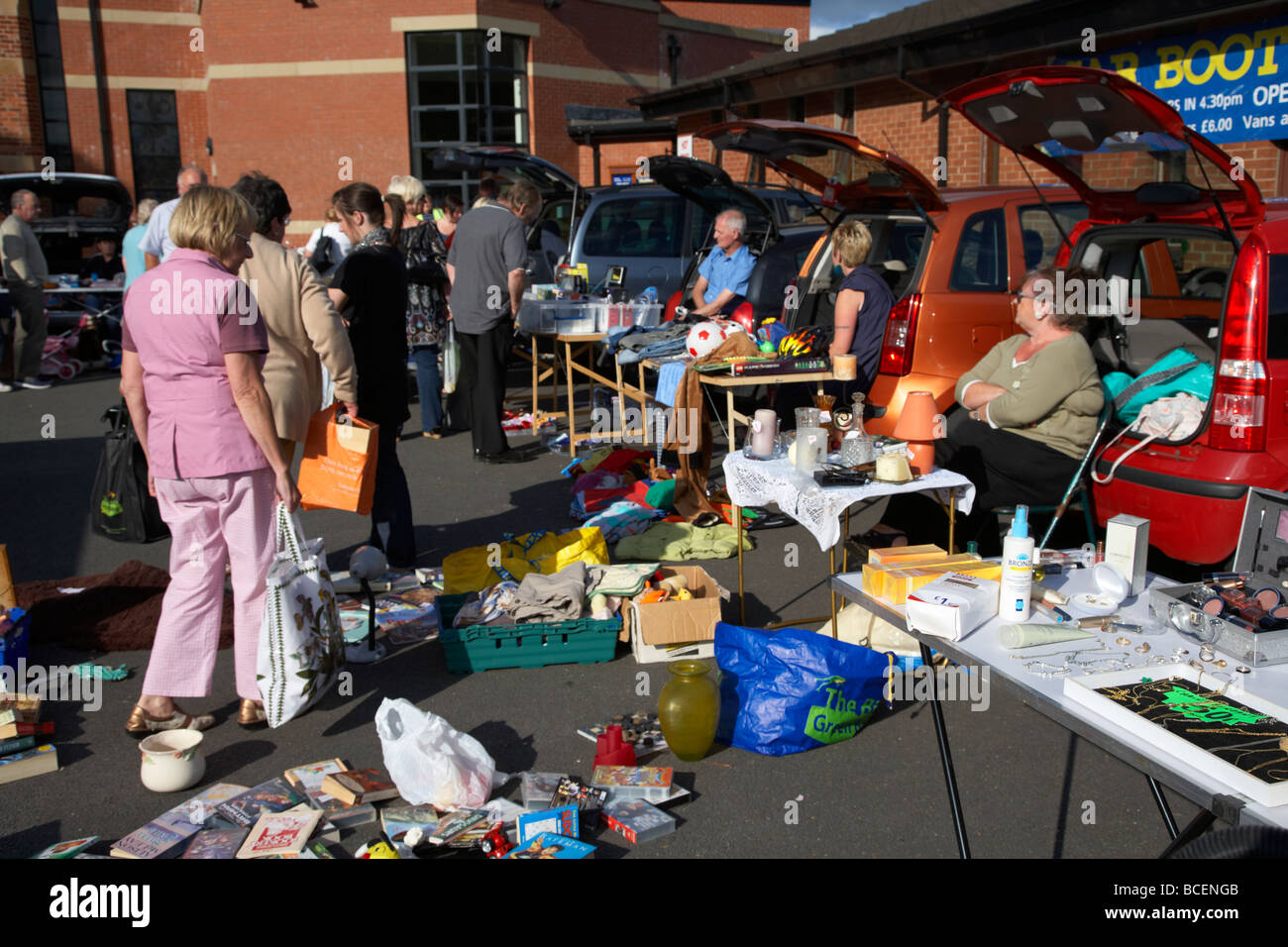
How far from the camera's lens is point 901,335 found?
674 cm

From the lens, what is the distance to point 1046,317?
17.7 ft

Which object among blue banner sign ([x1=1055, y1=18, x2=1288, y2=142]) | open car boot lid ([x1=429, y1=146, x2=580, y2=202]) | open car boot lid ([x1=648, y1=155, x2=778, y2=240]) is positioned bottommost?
open car boot lid ([x1=648, y1=155, x2=778, y2=240])

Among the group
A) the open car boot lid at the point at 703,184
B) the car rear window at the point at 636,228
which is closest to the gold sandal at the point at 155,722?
the open car boot lid at the point at 703,184

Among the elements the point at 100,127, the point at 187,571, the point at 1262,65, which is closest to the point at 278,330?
the point at 187,571

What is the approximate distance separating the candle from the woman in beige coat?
200cm

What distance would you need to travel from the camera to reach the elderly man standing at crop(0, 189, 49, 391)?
12969 mm

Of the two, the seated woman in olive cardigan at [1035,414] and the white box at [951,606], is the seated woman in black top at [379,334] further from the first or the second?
the white box at [951,606]

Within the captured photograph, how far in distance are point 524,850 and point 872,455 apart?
8.30 ft

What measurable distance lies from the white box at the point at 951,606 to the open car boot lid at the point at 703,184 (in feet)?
23.6

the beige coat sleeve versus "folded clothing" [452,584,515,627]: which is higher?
the beige coat sleeve

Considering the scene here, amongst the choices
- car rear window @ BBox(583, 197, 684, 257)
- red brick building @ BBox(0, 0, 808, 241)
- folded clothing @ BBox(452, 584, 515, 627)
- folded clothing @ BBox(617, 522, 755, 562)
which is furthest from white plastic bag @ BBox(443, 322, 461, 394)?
red brick building @ BBox(0, 0, 808, 241)

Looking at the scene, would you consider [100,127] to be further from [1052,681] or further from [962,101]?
[1052,681]

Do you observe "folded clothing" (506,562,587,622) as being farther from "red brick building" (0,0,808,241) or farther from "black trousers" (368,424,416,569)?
"red brick building" (0,0,808,241)

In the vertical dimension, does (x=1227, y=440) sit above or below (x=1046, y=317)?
below
